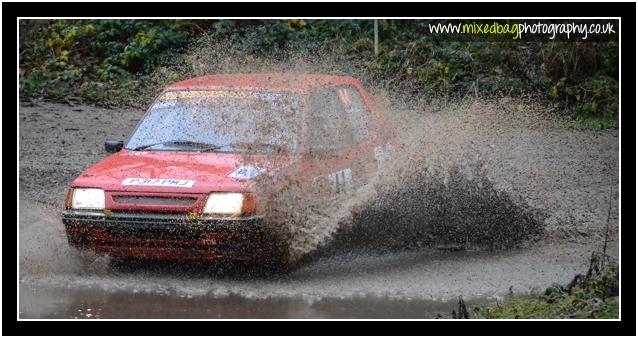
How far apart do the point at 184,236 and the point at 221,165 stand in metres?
0.73

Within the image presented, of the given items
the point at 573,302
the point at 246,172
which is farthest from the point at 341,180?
the point at 573,302

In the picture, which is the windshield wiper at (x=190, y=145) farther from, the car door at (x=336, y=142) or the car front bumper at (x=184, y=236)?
the car front bumper at (x=184, y=236)

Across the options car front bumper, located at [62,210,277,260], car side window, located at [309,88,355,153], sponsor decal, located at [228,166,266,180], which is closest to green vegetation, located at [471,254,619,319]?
car front bumper, located at [62,210,277,260]

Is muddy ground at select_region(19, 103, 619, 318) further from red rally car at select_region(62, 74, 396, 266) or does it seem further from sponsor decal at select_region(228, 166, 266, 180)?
sponsor decal at select_region(228, 166, 266, 180)

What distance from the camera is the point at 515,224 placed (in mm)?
10227

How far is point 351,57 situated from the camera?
57.6 ft

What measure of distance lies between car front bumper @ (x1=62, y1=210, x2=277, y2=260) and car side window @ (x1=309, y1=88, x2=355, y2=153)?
1.22 meters

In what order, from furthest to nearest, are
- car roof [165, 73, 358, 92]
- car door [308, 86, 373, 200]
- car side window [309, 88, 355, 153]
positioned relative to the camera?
car roof [165, 73, 358, 92] → car side window [309, 88, 355, 153] → car door [308, 86, 373, 200]

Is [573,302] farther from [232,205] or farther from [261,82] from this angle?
[261,82]

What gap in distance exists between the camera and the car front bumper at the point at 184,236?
835 cm

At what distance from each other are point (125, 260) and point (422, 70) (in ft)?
29.4

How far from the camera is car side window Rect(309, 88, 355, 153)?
9438 millimetres

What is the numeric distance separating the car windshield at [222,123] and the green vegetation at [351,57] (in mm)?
6653

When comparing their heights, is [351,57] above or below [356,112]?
above
